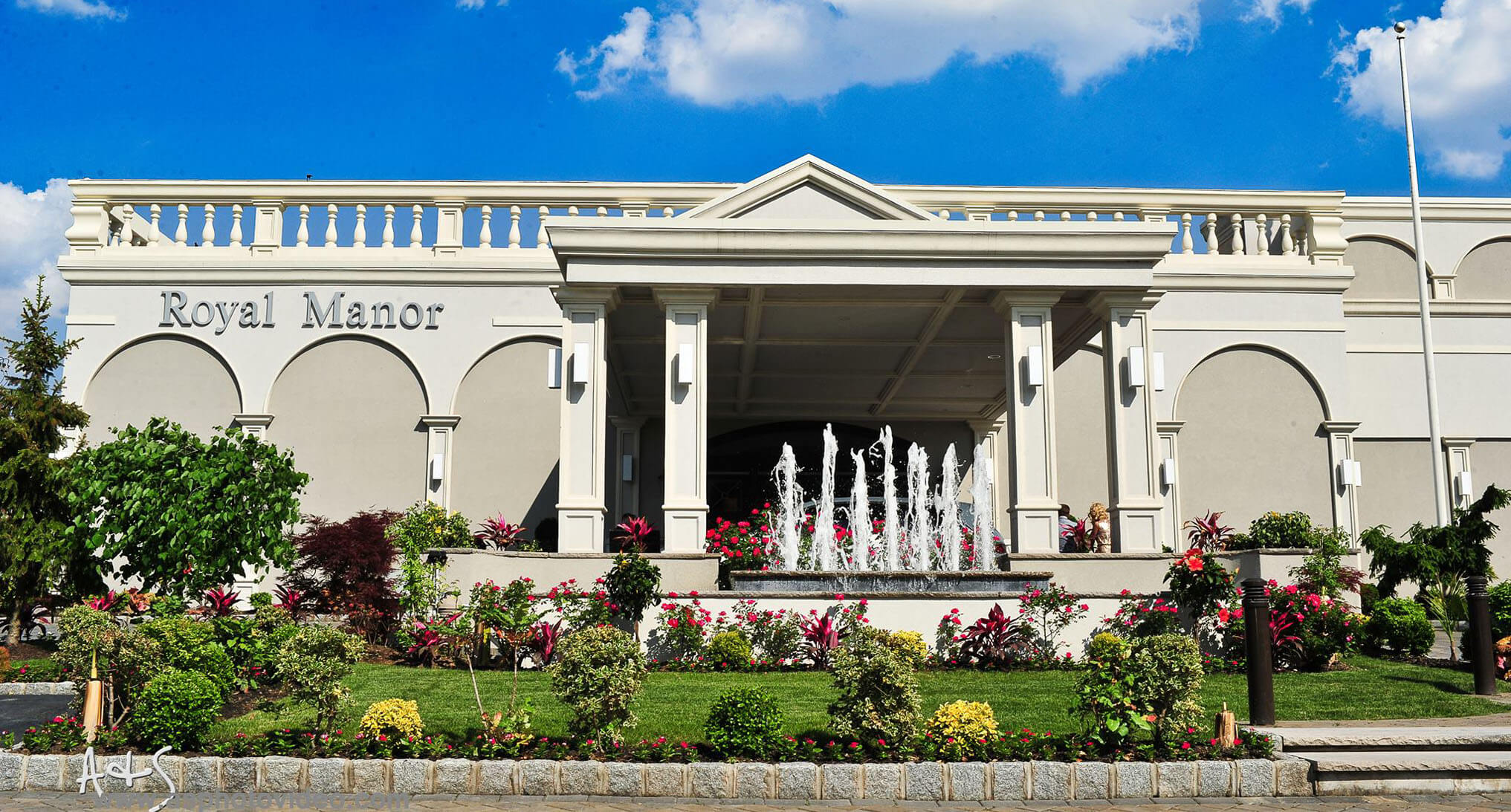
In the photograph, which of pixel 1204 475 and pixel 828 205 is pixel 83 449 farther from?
pixel 1204 475

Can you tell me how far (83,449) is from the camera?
14547 mm

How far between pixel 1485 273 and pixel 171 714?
2460cm

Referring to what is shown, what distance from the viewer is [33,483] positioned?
14.1 metres

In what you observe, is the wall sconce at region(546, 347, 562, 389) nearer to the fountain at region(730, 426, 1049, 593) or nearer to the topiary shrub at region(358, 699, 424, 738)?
the fountain at region(730, 426, 1049, 593)

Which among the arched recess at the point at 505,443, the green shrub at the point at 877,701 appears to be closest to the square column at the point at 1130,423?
the green shrub at the point at 877,701

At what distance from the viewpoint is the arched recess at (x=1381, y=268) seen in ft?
75.9

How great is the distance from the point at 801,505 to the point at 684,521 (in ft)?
12.1

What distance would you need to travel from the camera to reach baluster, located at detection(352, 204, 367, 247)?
2094cm

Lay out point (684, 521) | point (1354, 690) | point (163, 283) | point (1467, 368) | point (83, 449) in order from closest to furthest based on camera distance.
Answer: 1. point (1354, 690)
2. point (684, 521)
3. point (83, 449)
4. point (163, 283)
5. point (1467, 368)

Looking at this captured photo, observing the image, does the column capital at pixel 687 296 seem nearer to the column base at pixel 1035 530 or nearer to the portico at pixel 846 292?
the portico at pixel 846 292

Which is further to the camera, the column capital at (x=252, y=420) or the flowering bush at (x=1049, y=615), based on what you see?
the column capital at (x=252, y=420)

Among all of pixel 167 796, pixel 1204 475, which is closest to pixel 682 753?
pixel 167 796

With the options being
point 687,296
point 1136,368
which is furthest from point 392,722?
point 1136,368

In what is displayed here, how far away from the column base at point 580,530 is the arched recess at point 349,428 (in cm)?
775
